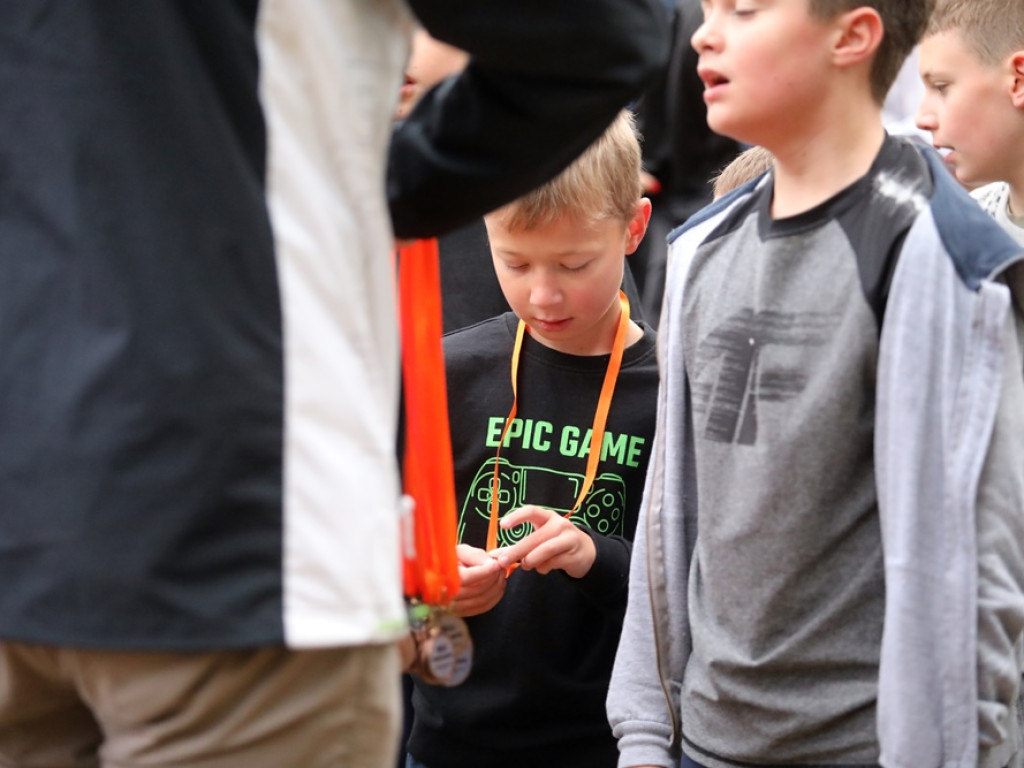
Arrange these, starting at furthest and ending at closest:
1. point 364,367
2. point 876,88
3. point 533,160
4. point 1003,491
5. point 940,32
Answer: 1. point 940,32
2. point 876,88
3. point 1003,491
4. point 533,160
5. point 364,367

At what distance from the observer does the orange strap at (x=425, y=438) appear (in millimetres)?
1723

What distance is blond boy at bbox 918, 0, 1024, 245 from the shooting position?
293 cm

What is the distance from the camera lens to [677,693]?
2.16 m

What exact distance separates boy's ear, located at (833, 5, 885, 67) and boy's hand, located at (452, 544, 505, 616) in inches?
39.3

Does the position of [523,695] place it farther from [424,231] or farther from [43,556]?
[43,556]

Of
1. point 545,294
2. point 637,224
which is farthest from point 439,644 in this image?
point 637,224

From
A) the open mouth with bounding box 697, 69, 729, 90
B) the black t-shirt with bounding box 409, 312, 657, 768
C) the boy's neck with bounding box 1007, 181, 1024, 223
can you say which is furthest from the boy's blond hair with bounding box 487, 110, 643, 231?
the boy's neck with bounding box 1007, 181, 1024, 223

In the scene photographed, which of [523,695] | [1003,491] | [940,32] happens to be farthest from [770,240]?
[940,32]

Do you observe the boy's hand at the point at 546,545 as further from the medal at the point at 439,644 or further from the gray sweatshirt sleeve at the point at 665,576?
the medal at the point at 439,644

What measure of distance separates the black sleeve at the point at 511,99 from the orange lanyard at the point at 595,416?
0.87 metres

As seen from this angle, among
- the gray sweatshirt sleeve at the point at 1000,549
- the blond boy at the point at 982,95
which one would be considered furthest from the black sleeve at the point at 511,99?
the blond boy at the point at 982,95

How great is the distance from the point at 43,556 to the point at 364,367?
1.27 ft

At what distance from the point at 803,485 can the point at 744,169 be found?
1206mm

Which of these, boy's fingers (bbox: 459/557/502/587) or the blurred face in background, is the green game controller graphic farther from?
the blurred face in background
